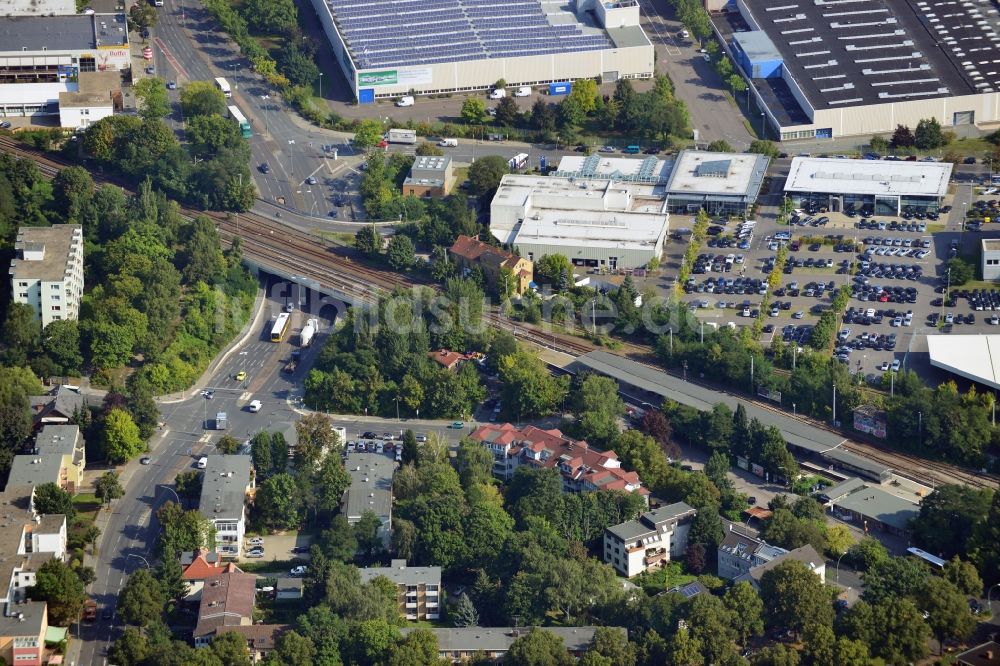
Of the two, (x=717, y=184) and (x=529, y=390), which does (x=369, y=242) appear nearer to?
(x=529, y=390)

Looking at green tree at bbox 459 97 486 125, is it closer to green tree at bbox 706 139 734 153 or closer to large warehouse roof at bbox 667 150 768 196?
large warehouse roof at bbox 667 150 768 196

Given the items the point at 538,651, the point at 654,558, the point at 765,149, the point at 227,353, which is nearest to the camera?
the point at 538,651

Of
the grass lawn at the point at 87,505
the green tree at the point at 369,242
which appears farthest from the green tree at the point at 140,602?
the green tree at the point at 369,242

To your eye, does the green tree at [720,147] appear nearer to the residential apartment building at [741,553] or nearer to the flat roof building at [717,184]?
the flat roof building at [717,184]

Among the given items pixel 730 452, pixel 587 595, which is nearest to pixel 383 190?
pixel 730 452

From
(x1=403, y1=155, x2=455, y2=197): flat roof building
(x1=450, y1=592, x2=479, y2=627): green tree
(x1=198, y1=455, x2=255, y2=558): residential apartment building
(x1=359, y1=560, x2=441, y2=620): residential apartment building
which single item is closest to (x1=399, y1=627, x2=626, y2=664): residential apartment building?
(x1=450, y1=592, x2=479, y2=627): green tree

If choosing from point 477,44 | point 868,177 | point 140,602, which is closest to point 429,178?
point 477,44

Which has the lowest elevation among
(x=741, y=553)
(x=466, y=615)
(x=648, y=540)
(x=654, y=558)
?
(x=466, y=615)

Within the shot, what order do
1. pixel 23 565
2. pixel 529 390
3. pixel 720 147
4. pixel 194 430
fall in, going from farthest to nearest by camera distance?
pixel 720 147 < pixel 529 390 < pixel 194 430 < pixel 23 565
